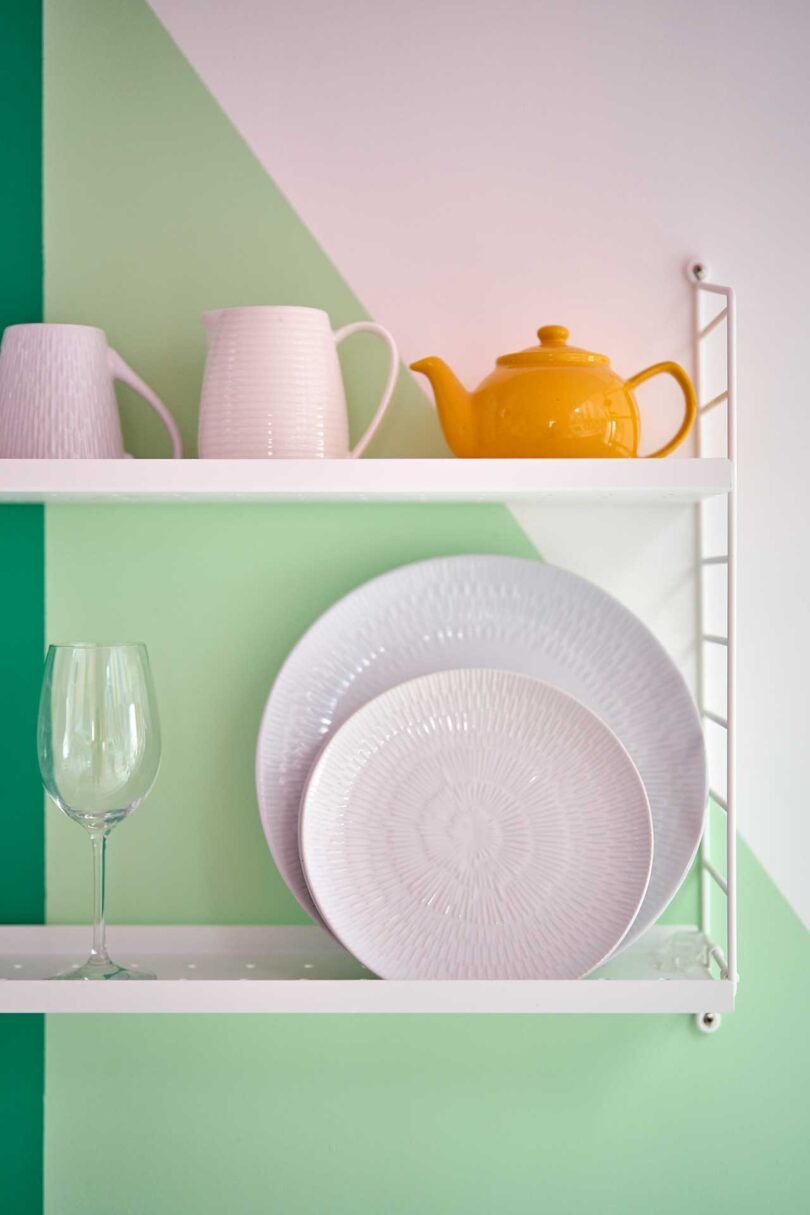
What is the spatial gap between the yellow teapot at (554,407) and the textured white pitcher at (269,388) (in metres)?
0.09

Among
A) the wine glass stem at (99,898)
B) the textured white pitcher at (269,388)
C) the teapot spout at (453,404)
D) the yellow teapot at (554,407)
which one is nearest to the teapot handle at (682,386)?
the yellow teapot at (554,407)

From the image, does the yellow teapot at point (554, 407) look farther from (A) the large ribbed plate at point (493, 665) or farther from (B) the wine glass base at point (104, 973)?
(B) the wine glass base at point (104, 973)

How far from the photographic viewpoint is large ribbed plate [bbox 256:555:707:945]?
1126 mm

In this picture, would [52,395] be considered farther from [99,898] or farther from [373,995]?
[373,995]

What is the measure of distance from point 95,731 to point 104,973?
0.65ft

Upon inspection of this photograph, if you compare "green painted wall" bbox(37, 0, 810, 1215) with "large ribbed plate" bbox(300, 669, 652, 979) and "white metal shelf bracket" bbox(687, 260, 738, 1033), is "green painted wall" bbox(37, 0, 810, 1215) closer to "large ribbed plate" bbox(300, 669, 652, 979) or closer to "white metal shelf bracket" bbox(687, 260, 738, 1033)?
"white metal shelf bracket" bbox(687, 260, 738, 1033)

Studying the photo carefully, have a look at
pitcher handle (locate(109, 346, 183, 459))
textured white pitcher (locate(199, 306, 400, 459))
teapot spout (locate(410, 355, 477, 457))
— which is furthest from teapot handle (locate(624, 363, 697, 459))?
pitcher handle (locate(109, 346, 183, 459))

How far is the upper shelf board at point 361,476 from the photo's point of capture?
0.99 meters

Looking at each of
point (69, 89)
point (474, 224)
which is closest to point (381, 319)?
point (474, 224)

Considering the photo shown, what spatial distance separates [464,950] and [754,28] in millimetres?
857

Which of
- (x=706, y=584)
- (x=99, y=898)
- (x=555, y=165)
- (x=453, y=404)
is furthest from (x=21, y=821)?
(x=555, y=165)

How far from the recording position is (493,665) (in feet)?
3.77

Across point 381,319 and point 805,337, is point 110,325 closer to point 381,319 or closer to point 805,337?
point 381,319

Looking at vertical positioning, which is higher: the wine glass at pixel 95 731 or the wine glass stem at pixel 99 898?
the wine glass at pixel 95 731
